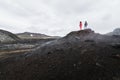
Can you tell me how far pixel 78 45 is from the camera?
2283 cm

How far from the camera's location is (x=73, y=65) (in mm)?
17688

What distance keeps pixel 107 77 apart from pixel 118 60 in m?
3.23

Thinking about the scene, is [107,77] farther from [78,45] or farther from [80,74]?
[78,45]

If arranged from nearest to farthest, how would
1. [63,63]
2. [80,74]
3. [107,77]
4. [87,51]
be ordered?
[107,77]
[80,74]
[63,63]
[87,51]

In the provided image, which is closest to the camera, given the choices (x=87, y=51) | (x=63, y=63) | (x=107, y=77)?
(x=107, y=77)

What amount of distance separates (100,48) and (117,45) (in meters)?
2.03

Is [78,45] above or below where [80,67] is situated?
above

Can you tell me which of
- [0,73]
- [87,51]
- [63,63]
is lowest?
[0,73]

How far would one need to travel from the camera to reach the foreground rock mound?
52.0ft

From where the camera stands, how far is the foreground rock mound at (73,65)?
52.0ft

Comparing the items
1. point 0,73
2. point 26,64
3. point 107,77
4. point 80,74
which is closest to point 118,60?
point 107,77

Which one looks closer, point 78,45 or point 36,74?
point 36,74

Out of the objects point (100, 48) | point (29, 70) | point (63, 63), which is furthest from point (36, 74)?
point (100, 48)

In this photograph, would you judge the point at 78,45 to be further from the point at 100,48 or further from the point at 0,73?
the point at 0,73
